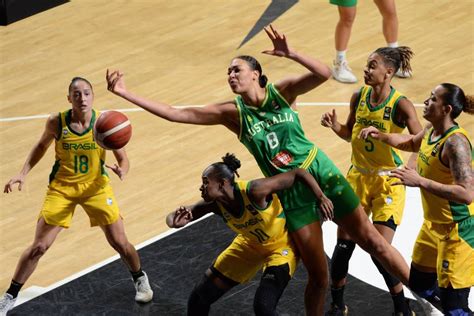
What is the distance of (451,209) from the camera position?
7.55 m

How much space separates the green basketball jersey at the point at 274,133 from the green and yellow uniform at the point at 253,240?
254 mm

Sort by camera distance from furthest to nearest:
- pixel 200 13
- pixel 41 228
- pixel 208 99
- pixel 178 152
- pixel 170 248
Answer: pixel 200 13 → pixel 208 99 → pixel 178 152 → pixel 170 248 → pixel 41 228

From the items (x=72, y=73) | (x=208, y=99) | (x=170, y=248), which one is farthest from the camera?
(x=72, y=73)

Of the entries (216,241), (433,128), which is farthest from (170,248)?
(433,128)

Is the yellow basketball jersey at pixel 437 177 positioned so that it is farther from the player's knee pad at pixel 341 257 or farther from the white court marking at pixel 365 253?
the white court marking at pixel 365 253

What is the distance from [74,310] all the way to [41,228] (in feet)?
2.29

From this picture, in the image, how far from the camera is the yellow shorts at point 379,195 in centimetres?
841

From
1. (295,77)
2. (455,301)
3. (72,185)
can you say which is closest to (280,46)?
(295,77)

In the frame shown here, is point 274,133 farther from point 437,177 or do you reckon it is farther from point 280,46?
point 437,177

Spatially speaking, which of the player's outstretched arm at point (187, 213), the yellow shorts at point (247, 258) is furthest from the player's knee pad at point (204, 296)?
the player's outstretched arm at point (187, 213)

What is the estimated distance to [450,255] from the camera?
747cm

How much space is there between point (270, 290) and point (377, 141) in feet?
4.91

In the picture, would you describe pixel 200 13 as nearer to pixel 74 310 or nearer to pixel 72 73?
pixel 72 73

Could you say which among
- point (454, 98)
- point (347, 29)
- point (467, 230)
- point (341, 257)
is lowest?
point (347, 29)
